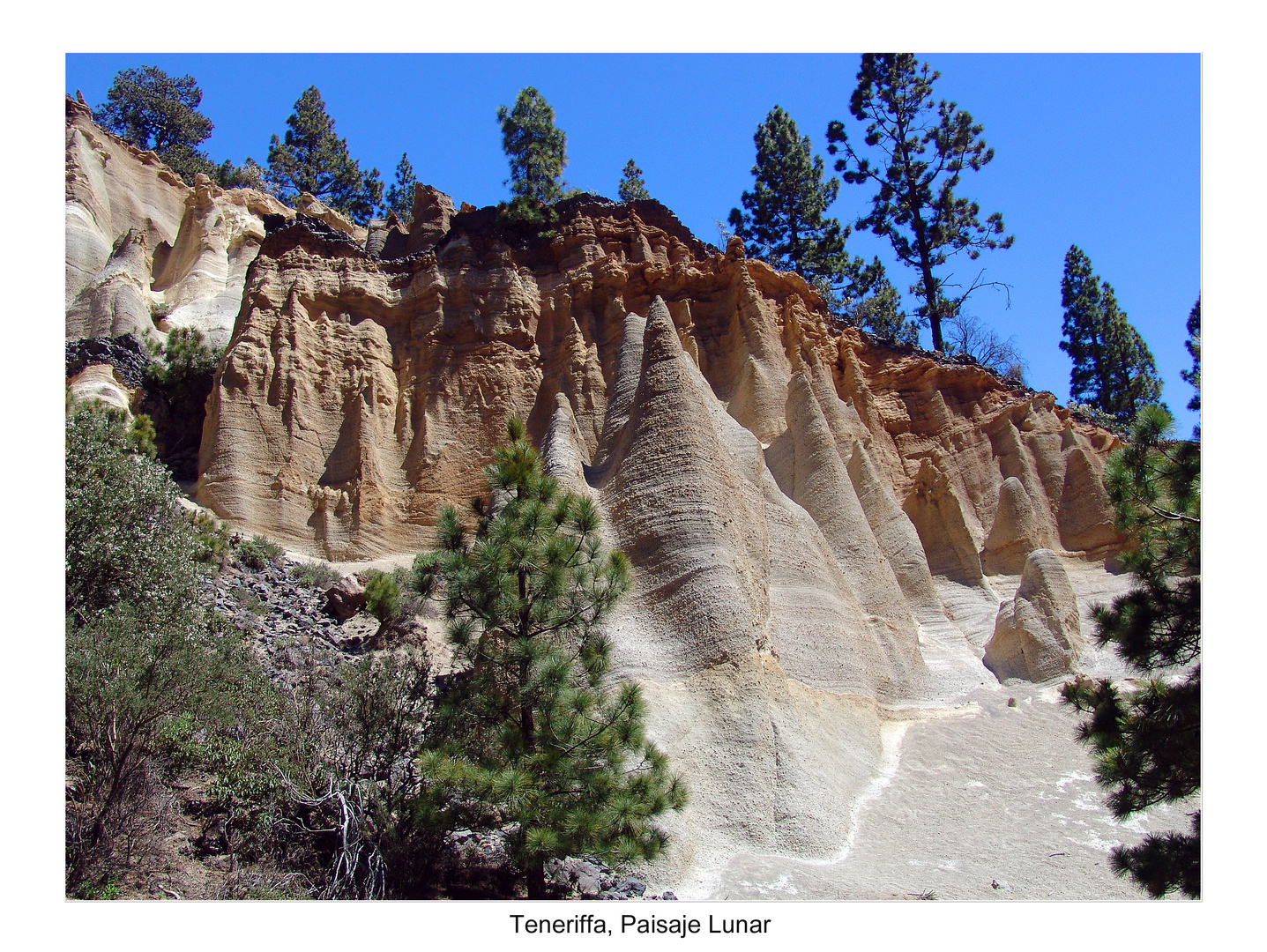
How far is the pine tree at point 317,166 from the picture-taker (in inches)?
1879

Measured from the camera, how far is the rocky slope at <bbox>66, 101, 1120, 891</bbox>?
42.3 ft

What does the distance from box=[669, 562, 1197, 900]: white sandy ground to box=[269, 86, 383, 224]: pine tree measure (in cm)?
4061

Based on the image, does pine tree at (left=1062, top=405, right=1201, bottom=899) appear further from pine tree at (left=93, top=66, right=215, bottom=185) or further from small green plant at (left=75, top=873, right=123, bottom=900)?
pine tree at (left=93, top=66, right=215, bottom=185)

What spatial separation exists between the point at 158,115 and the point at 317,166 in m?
12.0

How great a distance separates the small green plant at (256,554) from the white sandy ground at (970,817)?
11723 millimetres

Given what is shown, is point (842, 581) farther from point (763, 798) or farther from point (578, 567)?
point (578, 567)

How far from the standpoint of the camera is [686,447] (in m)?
15.1

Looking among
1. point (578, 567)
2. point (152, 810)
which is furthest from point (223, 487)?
point (578, 567)

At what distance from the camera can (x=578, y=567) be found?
359 inches

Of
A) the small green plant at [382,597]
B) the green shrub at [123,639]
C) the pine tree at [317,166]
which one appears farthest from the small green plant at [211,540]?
the pine tree at [317,166]

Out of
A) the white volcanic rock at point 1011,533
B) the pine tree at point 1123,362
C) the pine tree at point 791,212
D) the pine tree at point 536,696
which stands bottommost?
the pine tree at point 536,696

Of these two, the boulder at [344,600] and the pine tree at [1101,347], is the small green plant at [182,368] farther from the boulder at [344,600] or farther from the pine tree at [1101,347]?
the pine tree at [1101,347]

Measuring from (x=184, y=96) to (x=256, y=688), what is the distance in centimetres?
5451
